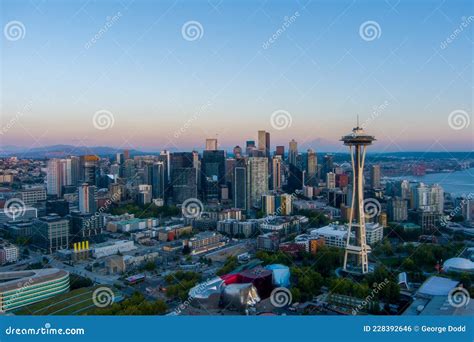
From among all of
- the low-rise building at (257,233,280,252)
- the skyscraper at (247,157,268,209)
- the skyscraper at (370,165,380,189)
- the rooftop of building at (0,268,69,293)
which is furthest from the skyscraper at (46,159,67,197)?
the skyscraper at (370,165,380,189)

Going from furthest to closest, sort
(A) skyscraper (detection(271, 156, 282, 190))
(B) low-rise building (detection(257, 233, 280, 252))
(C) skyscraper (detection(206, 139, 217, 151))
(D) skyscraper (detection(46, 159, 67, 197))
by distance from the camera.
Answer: (A) skyscraper (detection(271, 156, 282, 190)), (C) skyscraper (detection(206, 139, 217, 151)), (D) skyscraper (detection(46, 159, 67, 197)), (B) low-rise building (detection(257, 233, 280, 252))

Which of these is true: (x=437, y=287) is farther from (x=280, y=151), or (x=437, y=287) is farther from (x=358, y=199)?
(x=280, y=151)

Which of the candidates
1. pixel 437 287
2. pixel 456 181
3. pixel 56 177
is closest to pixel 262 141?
pixel 456 181

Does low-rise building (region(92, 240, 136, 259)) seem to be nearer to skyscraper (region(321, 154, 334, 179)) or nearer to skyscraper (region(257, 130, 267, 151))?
skyscraper (region(257, 130, 267, 151))

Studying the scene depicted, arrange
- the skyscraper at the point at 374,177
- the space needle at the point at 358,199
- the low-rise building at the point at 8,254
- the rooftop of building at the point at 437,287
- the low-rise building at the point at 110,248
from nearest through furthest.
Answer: the rooftop of building at the point at 437,287 → the space needle at the point at 358,199 → the low-rise building at the point at 8,254 → the low-rise building at the point at 110,248 → the skyscraper at the point at 374,177

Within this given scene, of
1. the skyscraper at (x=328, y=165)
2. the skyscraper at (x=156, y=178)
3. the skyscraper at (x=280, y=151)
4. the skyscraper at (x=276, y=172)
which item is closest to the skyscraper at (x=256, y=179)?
the skyscraper at (x=276, y=172)

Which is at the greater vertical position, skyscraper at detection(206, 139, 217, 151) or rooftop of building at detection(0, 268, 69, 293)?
skyscraper at detection(206, 139, 217, 151)

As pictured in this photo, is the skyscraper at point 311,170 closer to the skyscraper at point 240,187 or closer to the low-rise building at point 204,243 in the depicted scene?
the skyscraper at point 240,187
